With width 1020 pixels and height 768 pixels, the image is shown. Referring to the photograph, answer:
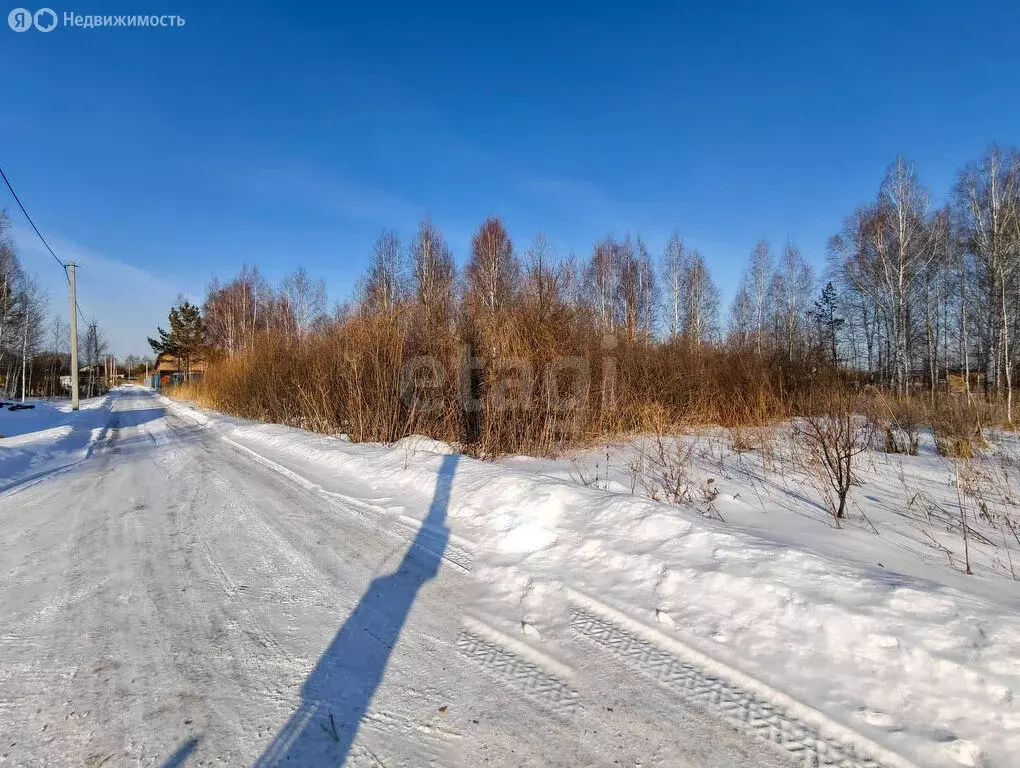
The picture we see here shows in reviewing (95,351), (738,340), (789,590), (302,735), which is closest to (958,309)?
(738,340)

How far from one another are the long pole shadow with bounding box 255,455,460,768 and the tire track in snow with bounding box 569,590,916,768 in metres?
1.14

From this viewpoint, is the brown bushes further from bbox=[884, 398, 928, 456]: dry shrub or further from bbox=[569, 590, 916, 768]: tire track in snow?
bbox=[569, 590, 916, 768]: tire track in snow

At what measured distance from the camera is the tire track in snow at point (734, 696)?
1.87 metres

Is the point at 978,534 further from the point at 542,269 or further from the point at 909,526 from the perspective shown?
the point at 542,269

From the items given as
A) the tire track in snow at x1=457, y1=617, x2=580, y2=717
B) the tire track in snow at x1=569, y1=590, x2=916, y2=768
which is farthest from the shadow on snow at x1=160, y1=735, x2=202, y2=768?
the tire track in snow at x1=569, y1=590, x2=916, y2=768

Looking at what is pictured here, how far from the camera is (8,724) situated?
196cm

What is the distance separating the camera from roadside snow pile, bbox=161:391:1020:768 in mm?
2072

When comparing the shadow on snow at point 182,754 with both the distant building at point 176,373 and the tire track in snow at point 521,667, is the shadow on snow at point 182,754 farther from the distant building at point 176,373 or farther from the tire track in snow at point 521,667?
the distant building at point 176,373

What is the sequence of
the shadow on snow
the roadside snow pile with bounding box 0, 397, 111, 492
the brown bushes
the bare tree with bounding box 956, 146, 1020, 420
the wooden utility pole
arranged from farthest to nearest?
1. the wooden utility pole
2. the bare tree with bounding box 956, 146, 1020, 420
3. the brown bushes
4. the roadside snow pile with bounding box 0, 397, 111, 492
5. the shadow on snow

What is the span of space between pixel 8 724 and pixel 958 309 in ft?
117

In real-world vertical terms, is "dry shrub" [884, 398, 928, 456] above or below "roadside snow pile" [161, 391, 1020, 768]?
above

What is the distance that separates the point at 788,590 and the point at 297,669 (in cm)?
280

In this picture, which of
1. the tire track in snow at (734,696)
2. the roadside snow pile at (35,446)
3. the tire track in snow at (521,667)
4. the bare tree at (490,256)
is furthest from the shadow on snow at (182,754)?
the bare tree at (490,256)

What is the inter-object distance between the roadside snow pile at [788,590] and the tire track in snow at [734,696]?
0.04 meters
